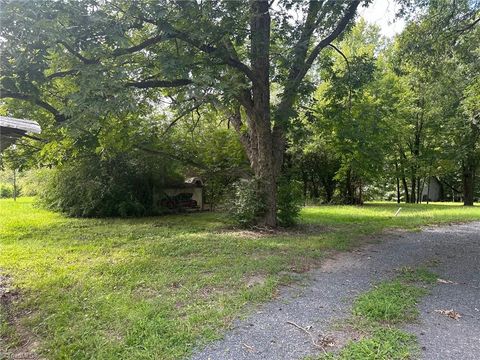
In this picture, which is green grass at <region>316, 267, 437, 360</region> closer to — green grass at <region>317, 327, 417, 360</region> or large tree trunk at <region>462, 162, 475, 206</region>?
green grass at <region>317, 327, 417, 360</region>

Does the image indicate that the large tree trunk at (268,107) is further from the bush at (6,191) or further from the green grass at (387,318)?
the bush at (6,191)

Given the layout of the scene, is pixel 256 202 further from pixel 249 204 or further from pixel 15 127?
pixel 15 127

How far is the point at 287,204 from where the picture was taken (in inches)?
381

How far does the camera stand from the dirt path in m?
2.87

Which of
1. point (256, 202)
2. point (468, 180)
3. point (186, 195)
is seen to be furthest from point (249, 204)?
point (468, 180)

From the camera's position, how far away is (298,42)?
716 centimetres

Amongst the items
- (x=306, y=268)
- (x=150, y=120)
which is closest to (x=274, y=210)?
(x=306, y=268)

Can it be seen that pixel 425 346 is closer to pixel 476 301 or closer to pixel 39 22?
pixel 476 301

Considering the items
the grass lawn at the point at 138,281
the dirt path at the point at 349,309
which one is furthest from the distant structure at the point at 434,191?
the dirt path at the point at 349,309

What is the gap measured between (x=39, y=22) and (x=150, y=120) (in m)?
6.47

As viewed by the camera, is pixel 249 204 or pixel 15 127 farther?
pixel 249 204

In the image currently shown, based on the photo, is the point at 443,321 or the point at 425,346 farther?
the point at 443,321

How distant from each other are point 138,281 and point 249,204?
4.74 meters

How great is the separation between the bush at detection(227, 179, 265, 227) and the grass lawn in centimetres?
60
